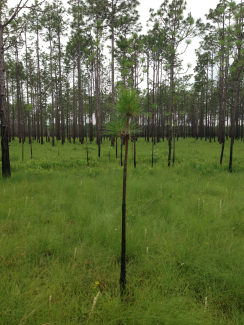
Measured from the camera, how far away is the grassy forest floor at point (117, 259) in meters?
1.70

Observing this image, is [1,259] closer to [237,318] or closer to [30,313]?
[30,313]

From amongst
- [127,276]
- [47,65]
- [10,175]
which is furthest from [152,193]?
[47,65]

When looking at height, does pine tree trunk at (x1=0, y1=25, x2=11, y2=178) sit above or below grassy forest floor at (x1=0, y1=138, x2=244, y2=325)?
above

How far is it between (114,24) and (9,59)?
13.0m

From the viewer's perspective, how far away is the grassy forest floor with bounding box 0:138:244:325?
1699 mm

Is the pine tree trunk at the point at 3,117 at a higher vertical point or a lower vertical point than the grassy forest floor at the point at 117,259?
higher

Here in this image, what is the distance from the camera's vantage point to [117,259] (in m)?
2.46

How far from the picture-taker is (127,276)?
214 centimetres

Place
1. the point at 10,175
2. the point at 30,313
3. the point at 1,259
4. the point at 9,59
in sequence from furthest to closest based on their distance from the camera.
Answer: the point at 9,59, the point at 10,175, the point at 1,259, the point at 30,313

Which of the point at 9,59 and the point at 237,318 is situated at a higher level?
the point at 9,59

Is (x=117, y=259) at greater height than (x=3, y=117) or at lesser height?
lesser

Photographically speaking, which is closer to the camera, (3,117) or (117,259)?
(117,259)

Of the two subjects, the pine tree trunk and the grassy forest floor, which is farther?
the pine tree trunk

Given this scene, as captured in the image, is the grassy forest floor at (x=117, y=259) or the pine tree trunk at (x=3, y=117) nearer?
the grassy forest floor at (x=117, y=259)
